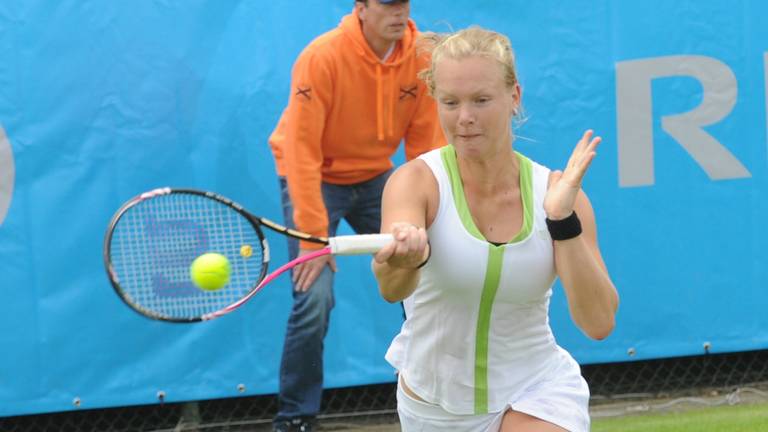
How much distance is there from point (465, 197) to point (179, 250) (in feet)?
4.70

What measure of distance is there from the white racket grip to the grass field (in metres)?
2.78

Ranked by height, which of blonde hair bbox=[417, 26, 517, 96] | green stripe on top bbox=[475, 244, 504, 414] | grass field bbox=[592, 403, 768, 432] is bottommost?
grass field bbox=[592, 403, 768, 432]

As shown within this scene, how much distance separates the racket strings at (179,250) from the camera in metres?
3.80

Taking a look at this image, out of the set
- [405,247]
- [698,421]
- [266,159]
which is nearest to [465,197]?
[405,247]

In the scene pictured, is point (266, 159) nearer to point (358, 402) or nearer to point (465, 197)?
point (358, 402)

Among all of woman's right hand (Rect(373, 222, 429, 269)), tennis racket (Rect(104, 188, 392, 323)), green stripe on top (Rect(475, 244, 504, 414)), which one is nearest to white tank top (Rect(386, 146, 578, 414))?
green stripe on top (Rect(475, 244, 504, 414))

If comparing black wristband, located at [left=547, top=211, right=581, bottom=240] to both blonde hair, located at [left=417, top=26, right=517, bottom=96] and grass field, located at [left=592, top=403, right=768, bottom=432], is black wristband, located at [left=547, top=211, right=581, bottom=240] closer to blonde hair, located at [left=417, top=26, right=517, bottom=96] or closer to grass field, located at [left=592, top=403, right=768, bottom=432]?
blonde hair, located at [left=417, top=26, right=517, bottom=96]

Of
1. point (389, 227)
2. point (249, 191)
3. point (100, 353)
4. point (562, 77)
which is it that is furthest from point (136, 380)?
point (389, 227)

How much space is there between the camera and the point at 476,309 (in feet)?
9.55

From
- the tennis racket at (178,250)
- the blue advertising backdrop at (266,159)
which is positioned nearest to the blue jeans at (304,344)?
the tennis racket at (178,250)

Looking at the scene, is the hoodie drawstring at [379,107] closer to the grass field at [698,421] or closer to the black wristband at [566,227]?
the grass field at [698,421]

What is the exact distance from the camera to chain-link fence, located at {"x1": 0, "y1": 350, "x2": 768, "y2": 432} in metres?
5.28

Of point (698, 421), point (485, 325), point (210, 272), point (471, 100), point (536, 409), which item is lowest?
point (698, 421)

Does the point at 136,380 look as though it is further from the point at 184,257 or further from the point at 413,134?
the point at 413,134
